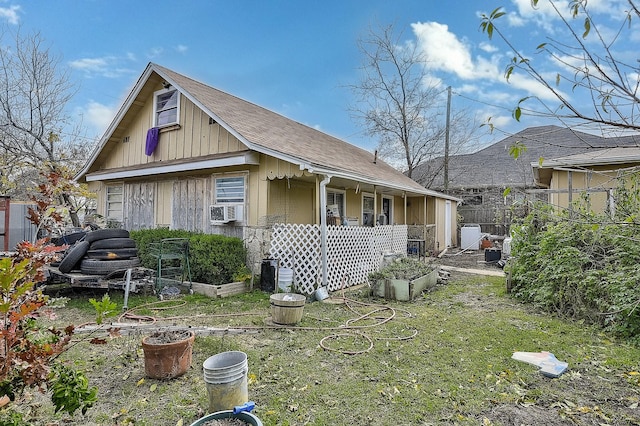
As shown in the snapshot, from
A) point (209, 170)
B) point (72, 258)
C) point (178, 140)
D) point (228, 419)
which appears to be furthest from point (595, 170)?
point (72, 258)

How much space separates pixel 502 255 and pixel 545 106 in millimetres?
12405

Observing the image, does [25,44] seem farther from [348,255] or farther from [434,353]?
[434,353]

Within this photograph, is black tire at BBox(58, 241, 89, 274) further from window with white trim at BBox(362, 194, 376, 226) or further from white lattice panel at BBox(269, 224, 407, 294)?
window with white trim at BBox(362, 194, 376, 226)

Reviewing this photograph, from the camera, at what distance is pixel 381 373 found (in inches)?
148

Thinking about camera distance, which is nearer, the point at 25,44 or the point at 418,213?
the point at 25,44

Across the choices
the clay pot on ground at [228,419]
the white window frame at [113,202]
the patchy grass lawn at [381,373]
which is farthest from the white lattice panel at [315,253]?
the white window frame at [113,202]

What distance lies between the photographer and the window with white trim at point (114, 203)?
11.9 metres

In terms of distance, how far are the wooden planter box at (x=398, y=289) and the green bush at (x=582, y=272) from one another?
2002 millimetres

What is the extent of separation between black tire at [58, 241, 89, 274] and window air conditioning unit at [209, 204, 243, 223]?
9.56 ft

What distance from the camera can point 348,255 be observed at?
873cm

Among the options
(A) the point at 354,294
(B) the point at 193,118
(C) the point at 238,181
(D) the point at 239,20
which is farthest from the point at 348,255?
(D) the point at 239,20

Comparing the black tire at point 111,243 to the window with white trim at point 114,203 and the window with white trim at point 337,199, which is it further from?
the window with white trim at point 337,199

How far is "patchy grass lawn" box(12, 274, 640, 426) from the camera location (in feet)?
9.70

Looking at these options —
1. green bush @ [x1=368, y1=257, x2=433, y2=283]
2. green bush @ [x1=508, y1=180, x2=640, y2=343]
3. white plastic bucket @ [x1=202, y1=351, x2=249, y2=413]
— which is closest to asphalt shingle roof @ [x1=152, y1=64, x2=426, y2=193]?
green bush @ [x1=368, y1=257, x2=433, y2=283]
